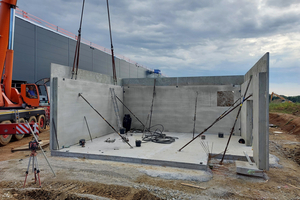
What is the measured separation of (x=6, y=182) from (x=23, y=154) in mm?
2755

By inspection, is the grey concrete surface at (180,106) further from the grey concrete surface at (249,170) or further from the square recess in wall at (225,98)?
the grey concrete surface at (249,170)

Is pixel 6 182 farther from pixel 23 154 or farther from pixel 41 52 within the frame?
pixel 41 52

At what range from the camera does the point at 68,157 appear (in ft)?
20.8

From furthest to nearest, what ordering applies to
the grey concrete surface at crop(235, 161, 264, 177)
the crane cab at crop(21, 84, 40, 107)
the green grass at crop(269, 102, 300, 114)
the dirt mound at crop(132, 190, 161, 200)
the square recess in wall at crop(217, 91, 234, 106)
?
the green grass at crop(269, 102, 300, 114) < the crane cab at crop(21, 84, 40, 107) < the square recess in wall at crop(217, 91, 234, 106) < the grey concrete surface at crop(235, 161, 264, 177) < the dirt mound at crop(132, 190, 161, 200)

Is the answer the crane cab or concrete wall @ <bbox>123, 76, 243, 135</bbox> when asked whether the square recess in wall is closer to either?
concrete wall @ <bbox>123, 76, 243, 135</bbox>

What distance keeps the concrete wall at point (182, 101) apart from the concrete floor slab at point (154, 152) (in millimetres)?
2128

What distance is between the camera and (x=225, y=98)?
970 centimetres

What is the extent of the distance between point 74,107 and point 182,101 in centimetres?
519

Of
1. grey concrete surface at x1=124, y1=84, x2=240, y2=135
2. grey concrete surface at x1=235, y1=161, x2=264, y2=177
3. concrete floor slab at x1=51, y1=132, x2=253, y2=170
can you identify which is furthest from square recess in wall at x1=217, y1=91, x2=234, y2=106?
grey concrete surface at x1=235, y1=161, x2=264, y2=177

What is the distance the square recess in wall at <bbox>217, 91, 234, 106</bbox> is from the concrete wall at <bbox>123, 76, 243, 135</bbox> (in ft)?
0.47

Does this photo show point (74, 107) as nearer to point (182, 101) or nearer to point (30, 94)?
point (30, 94)

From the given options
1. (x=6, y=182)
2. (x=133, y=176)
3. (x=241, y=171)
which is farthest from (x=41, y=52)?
(x=241, y=171)

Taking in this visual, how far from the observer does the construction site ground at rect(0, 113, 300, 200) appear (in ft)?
12.6

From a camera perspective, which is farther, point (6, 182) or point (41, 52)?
point (41, 52)
